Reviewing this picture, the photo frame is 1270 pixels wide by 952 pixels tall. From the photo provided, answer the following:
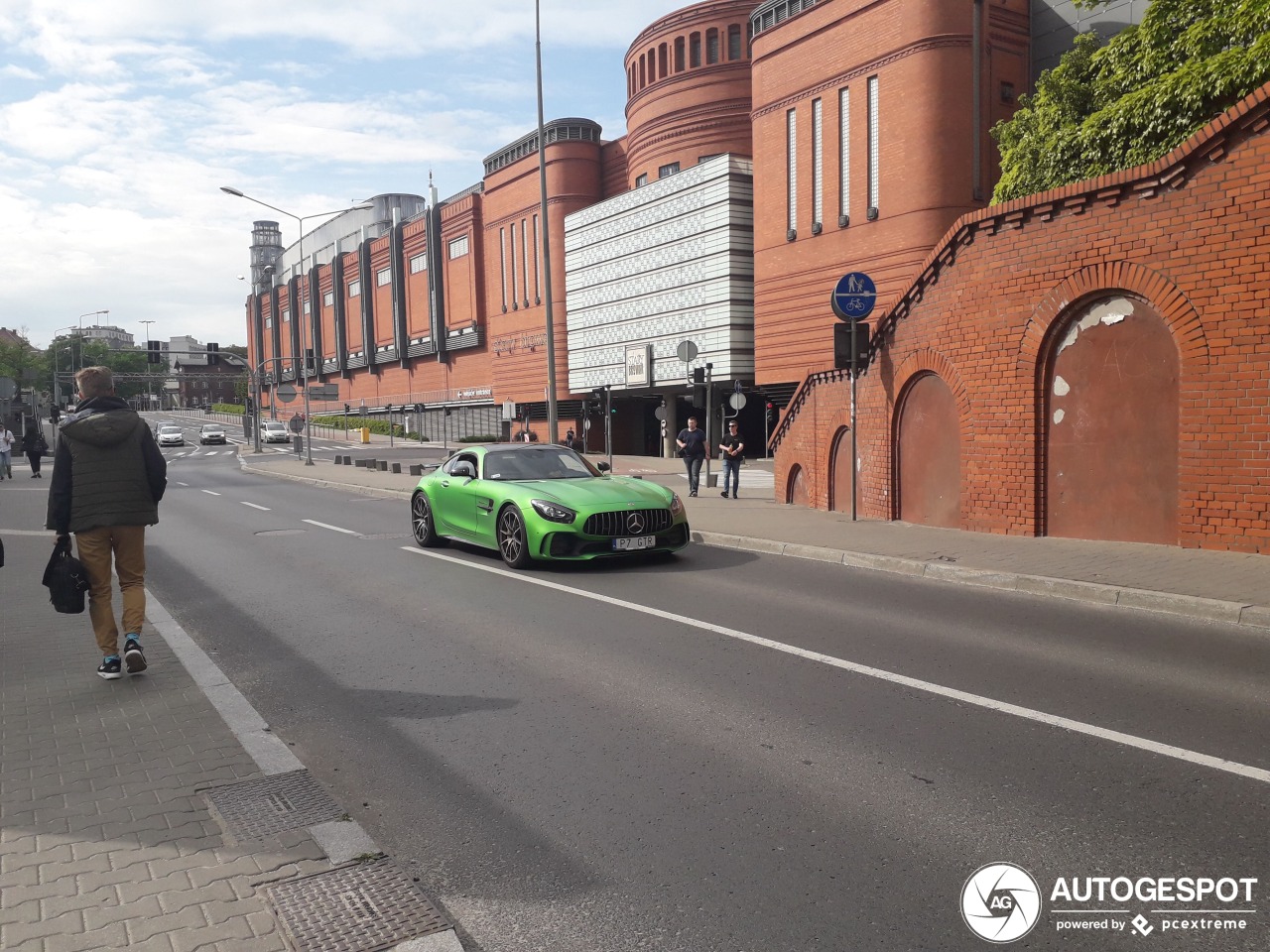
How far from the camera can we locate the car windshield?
11.6 metres

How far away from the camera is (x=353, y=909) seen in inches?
123

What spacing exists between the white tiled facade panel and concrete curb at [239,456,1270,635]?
28.8 metres

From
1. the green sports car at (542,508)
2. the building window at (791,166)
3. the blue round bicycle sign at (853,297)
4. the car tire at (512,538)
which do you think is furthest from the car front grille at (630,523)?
the building window at (791,166)

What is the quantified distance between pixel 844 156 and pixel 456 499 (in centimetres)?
2726

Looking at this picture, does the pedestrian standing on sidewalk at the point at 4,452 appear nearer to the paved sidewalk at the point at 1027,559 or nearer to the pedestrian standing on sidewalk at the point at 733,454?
the pedestrian standing on sidewalk at the point at 733,454

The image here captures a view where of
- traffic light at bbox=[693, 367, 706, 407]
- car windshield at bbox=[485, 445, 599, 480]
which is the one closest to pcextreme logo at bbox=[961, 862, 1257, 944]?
Answer: car windshield at bbox=[485, 445, 599, 480]

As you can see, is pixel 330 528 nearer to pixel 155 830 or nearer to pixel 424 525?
pixel 424 525

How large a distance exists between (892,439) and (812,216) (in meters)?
23.8

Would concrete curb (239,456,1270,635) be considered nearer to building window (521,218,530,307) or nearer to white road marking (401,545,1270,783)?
white road marking (401,545,1270,783)

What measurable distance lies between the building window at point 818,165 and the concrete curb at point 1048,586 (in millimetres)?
26027

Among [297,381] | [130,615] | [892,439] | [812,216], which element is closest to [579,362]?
[812,216]

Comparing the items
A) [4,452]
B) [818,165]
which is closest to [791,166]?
[818,165]

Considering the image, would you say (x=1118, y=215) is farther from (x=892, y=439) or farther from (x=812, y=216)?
(x=812, y=216)

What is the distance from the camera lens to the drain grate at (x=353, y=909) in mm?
2951
